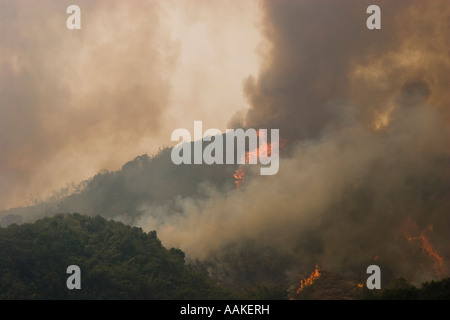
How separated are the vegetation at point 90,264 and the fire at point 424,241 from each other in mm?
60274

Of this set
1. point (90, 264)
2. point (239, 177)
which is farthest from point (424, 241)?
point (90, 264)

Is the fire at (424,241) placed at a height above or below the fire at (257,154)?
below

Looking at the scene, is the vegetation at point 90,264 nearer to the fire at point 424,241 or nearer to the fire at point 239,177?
the fire at point 424,241

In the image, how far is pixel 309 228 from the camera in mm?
120438

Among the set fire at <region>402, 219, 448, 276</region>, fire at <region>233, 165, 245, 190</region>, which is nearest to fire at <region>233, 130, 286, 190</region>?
fire at <region>233, 165, 245, 190</region>

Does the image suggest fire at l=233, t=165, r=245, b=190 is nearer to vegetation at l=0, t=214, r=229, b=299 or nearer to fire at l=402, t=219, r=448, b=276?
fire at l=402, t=219, r=448, b=276

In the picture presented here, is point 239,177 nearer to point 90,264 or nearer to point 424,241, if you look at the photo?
point 424,241

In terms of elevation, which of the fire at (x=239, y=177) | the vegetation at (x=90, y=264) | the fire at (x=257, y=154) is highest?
the fire at (x=257, y=154)

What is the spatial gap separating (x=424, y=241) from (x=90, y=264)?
78.8 meters

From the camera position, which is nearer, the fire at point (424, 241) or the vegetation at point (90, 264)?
the vegetation at point (90, 264)

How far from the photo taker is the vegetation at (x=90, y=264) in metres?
56.8

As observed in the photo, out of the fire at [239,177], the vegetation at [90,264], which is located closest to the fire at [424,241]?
the fire at [239,177]

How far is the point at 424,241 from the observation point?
109562 mm
